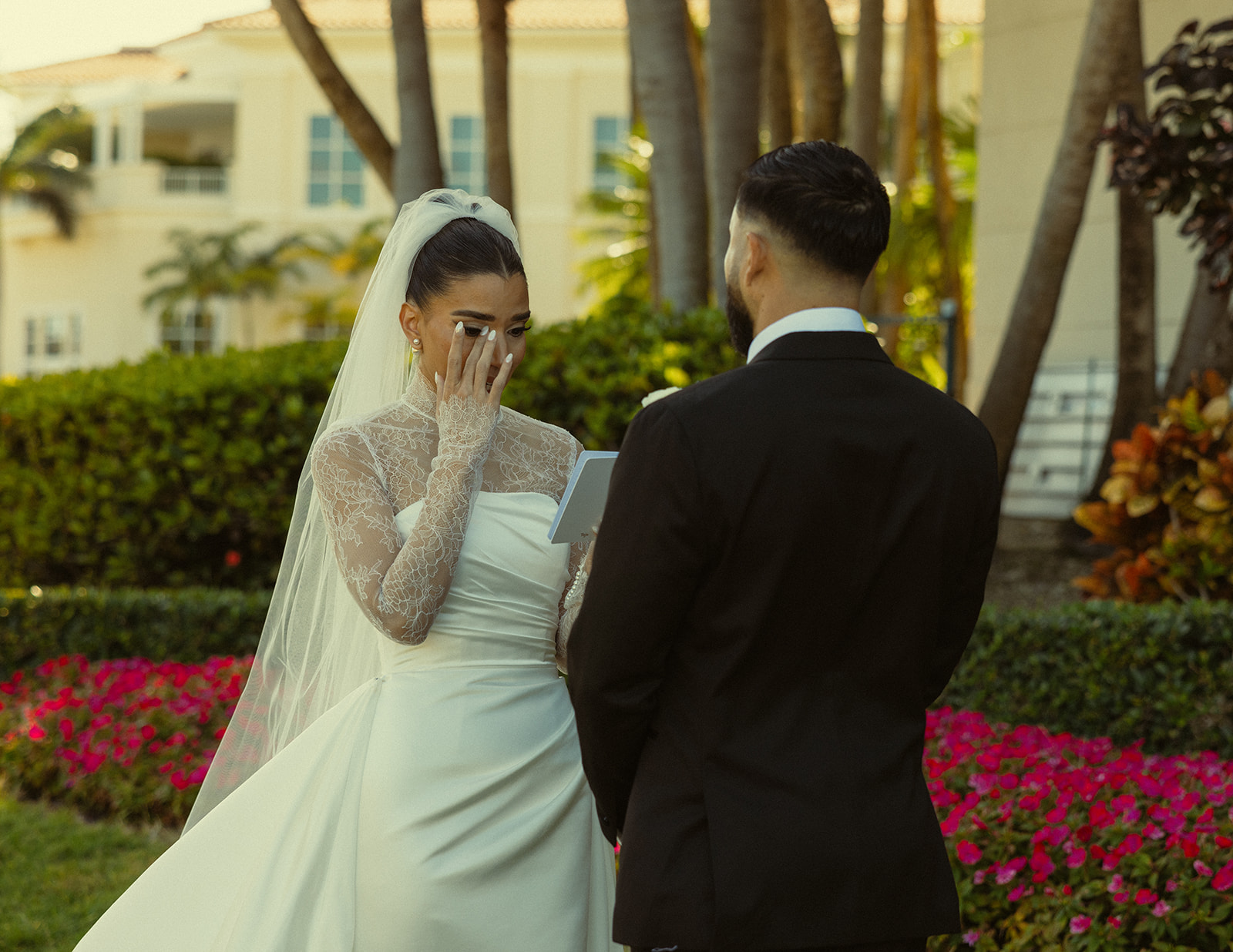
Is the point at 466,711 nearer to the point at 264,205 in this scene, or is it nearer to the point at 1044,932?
the point at 1044,932

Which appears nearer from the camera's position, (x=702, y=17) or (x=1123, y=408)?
(x=1123, y=408)

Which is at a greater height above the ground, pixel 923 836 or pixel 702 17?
pixel 702 17

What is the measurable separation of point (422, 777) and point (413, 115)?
5.79 meters

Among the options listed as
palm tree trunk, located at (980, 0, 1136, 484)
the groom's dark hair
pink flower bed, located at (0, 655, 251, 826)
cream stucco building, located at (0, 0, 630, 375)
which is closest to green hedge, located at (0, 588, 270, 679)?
pink flower bed, located at (0, 655, 251, 826)

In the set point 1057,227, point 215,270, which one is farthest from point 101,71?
point 1057,227

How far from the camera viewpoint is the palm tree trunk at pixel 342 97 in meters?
7.89

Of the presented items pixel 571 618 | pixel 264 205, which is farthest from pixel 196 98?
pixel 571 618

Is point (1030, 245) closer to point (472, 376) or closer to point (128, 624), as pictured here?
point (128, 624)

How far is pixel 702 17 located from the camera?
797 inches

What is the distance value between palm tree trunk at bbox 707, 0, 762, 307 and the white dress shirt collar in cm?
465

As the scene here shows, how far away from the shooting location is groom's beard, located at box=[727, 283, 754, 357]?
2.02 meters

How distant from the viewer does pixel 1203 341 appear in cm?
695

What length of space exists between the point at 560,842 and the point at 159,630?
4.89 meters

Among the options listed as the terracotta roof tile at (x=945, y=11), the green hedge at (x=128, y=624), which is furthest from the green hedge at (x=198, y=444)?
the terracotta roof tile at (x=945, y=11)
